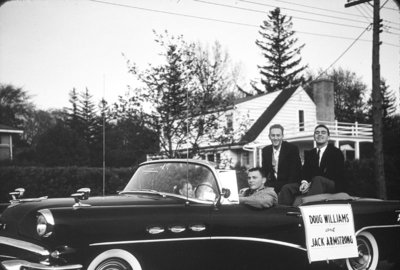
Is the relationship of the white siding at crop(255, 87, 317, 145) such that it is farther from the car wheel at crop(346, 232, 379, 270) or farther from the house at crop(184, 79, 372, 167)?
the car wheel at crop(346, 232, 379, 270)

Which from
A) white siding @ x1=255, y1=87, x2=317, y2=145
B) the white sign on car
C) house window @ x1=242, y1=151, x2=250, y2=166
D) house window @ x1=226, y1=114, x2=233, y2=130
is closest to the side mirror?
the white sign on car

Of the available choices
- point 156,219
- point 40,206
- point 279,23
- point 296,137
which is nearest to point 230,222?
point 156,219

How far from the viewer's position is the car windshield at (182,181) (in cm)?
491

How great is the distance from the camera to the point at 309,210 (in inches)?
214

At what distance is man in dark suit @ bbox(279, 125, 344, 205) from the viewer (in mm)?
6020

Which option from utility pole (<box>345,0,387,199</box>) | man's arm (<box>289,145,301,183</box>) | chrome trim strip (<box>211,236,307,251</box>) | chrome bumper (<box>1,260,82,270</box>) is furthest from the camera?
utility pole (<box>345,0,387,199</box>)

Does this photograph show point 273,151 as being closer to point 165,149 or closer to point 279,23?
point 165,149

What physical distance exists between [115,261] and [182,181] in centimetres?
133

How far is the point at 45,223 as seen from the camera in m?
3.84

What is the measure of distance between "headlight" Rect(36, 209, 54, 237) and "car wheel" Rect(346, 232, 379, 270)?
4.23 metres

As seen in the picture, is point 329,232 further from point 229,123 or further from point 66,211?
point 229,123

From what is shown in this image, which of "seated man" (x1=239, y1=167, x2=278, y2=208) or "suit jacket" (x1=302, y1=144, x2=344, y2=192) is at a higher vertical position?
"suit jacket" (x1=302, y1=144, x2=344, y2=192)

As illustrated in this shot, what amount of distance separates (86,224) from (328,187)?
369 centimetres

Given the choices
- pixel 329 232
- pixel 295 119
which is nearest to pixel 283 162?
pixel 329 232
